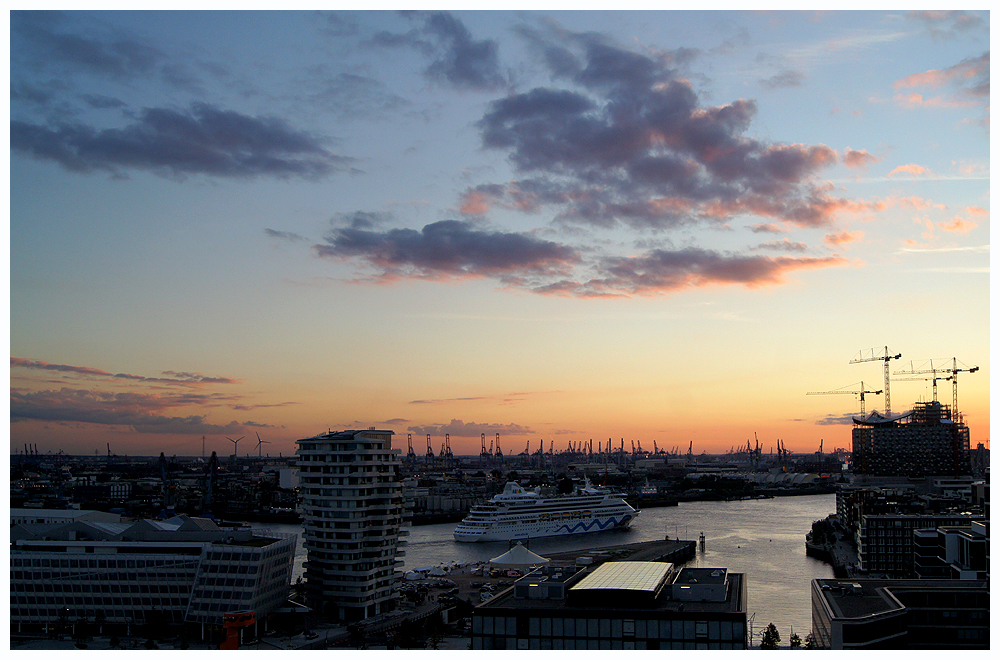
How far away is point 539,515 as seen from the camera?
33156 mm

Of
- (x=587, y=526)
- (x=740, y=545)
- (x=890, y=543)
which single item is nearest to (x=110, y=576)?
(x=890, y=543)

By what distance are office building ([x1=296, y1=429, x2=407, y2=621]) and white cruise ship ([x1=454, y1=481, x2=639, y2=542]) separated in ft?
53.7

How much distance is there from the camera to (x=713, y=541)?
97.1 ft

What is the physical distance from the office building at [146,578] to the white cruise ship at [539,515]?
16964 mm

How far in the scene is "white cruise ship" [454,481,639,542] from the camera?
104 feet

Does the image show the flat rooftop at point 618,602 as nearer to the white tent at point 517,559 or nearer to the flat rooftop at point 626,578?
the flat rooftop at point 626,578

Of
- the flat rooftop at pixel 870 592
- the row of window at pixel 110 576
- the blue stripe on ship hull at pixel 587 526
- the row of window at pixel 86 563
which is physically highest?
the flat rooftop at pixel 870 592

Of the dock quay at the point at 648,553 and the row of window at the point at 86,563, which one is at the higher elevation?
the row of window at the point at 86,563

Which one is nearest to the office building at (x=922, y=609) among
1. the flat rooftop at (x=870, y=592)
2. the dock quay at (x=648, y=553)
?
the flat rooftop at (x=870, y=592)

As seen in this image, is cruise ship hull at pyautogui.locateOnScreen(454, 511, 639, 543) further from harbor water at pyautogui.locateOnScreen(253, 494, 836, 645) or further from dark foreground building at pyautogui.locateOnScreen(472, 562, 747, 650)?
dark foreground building at pyautogui.locateOnScreen(472, 562, 747, 650)

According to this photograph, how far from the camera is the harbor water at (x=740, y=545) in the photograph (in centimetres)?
1725

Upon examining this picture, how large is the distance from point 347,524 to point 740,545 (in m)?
16.5

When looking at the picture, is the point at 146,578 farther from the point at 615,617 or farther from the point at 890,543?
the point at 890,543

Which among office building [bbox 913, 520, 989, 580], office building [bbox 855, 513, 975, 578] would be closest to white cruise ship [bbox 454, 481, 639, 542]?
office building [bbox 855, 513, 975, 578]
